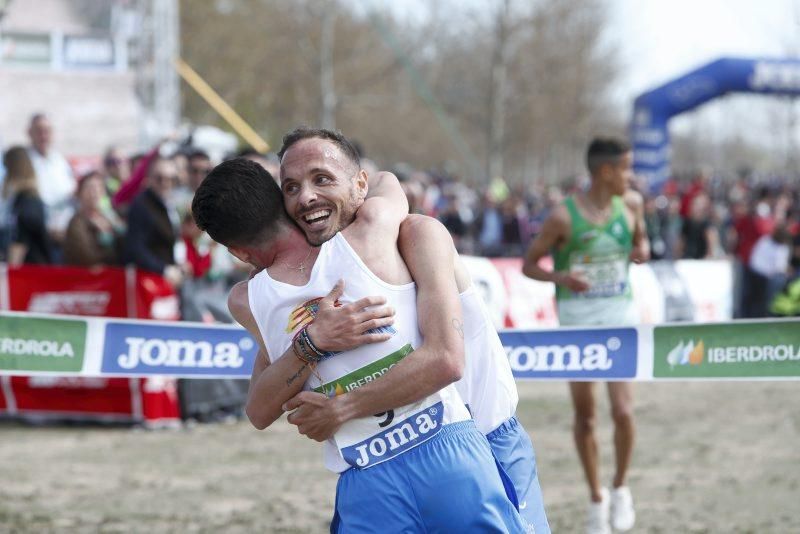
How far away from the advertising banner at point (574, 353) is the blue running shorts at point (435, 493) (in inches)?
86.8

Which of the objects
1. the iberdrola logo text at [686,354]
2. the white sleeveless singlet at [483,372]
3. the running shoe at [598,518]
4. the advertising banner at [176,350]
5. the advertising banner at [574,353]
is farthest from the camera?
the running shoe at [598,518]

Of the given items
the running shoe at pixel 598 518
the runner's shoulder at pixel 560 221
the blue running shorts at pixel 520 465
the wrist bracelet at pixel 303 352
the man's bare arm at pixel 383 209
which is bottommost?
the running shoe at pixel 598 518

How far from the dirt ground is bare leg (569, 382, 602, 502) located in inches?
15.6

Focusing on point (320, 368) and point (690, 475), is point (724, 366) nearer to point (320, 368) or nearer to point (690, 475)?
point (320, 368)

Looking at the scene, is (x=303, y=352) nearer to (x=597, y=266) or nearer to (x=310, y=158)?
(x=310, y=158)

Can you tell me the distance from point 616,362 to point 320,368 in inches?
95.9

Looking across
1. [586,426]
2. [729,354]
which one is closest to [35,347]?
[586,426]

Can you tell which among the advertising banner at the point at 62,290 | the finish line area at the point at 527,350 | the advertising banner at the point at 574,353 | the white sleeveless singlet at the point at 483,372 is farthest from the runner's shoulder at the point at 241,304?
the advertising banner at the point at 62,290

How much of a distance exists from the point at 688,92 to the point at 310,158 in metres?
23.1

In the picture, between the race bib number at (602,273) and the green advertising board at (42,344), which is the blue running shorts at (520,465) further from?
the race bib number at (602,273)

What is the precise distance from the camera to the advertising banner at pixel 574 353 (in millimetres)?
5051

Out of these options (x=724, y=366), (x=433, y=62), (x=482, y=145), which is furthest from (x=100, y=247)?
(x=482, y=145)

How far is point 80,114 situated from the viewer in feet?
61.6

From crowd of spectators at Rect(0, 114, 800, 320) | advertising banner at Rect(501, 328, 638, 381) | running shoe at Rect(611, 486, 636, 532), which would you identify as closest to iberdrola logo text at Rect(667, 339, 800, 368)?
advertising banner at Rect(501, 328, 638, 381)
